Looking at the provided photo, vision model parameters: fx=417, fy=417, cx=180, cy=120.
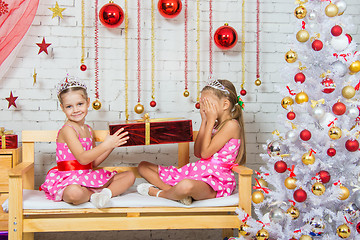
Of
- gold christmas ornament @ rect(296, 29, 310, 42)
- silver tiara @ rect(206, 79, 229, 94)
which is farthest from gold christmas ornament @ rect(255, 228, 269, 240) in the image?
gold christmas ornament @ rect(296, 29, 310, 42)

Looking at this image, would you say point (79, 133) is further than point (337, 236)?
Yes

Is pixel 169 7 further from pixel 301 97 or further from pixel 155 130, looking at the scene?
pixel 301 97

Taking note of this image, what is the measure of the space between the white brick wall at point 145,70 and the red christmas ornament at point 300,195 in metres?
1.07

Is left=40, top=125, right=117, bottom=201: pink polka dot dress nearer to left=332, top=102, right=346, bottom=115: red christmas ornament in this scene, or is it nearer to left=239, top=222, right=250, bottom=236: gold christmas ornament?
left=239, top=222, right=250, bottom=236: gold christmas ornament

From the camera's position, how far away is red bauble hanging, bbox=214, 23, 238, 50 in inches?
115

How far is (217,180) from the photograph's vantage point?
2.50 m

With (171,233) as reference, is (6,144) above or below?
above

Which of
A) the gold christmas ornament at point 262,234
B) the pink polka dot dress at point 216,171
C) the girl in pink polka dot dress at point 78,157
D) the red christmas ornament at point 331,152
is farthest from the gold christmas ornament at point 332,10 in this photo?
the girl in pink polka dot dress at point 78,157

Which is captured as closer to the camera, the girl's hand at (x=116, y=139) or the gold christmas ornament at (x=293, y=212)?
the gold christmas ornament at (x=293, y=212)

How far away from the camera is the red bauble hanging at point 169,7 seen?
2863 millimetres

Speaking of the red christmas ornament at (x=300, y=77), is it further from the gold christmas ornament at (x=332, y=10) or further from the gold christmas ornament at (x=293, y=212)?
the gold christmas ornament at (x=293, y=212)

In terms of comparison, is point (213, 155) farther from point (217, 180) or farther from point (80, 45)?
point (80, 45)

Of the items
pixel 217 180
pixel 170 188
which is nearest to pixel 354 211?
pixel 217 180

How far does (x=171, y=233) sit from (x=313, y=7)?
6.25 ft
